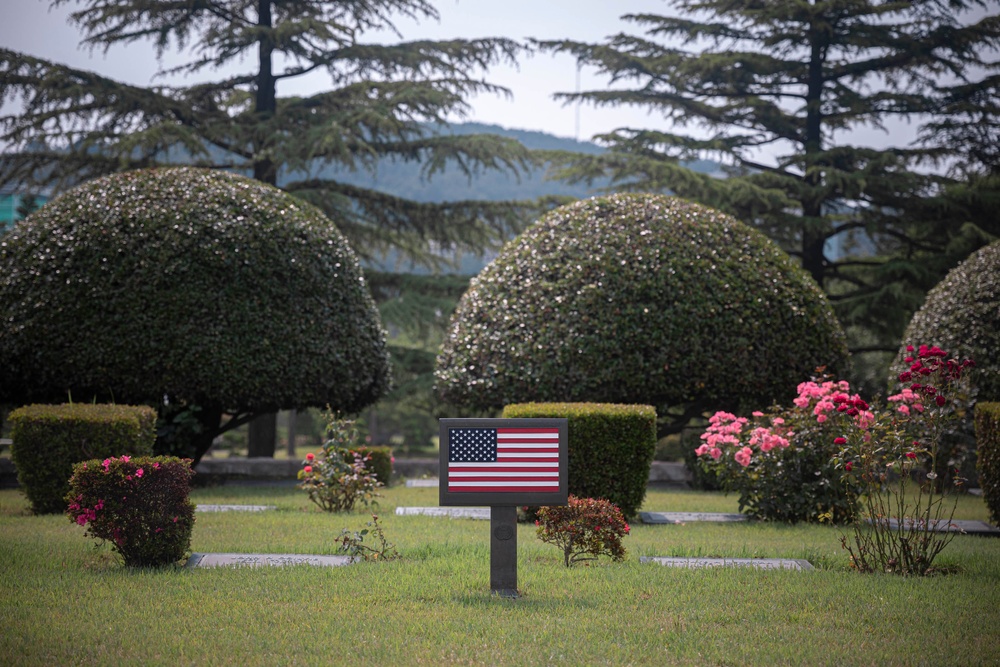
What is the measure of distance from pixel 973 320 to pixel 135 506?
39.7ft

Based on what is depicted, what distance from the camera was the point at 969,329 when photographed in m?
13.6

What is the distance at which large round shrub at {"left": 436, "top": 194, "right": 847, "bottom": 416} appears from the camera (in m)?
13.0

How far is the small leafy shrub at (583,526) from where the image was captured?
699 centimetres

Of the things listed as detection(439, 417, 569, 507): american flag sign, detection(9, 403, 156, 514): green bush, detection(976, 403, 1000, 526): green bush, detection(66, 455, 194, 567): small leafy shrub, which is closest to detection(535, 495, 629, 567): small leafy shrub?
detection(439, 417, 569, 507): american flag sign

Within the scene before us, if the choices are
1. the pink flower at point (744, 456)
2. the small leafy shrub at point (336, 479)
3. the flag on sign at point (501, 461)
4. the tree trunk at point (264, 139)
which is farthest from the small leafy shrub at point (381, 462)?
the flag on sign at point (501, 461)

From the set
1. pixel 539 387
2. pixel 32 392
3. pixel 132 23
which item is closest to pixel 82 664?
pixel 539 387

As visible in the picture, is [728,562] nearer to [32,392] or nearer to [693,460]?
[693,460]

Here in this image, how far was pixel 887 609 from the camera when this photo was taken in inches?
221

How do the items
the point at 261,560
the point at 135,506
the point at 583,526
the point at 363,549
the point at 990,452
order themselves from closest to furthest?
the point at 135,506, the point at 583,526, the point at 261,560, the point at 363,549, the point at 990,452

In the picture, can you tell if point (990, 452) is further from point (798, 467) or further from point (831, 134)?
point (831, 134)

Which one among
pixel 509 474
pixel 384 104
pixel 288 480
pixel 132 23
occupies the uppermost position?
pixel 132 23

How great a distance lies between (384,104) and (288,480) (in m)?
8.75

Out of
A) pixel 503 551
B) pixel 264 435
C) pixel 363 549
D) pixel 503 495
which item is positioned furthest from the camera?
pixel 264 435

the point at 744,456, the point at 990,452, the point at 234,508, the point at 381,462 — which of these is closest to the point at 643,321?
the point at 744,456
